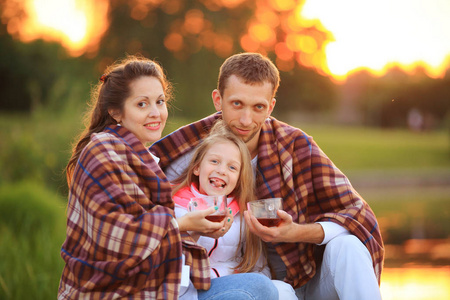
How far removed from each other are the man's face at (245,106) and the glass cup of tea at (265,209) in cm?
68

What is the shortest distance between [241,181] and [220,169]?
0.50 feet

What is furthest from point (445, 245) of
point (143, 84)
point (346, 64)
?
point (143, 84)

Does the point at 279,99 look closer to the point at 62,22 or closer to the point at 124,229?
the point at 62,22

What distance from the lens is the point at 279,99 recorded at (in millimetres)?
25250

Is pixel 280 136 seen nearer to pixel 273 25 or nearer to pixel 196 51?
pixel 196 51

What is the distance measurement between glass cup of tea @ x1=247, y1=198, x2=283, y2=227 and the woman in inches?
8.2

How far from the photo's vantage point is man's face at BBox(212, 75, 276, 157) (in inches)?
129

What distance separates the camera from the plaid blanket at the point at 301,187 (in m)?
3.06

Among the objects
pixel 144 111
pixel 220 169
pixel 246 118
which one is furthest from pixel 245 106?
pixel 144 111

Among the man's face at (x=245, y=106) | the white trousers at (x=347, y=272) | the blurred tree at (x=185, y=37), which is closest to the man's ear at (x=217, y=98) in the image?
the man's face at (x=245, y=106)

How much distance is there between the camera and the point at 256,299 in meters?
2.52

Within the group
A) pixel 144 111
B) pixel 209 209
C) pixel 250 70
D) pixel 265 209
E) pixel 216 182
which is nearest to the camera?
pixel 209 209

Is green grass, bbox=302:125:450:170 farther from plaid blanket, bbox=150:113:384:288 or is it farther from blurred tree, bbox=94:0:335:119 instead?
plaid blanket, bbox=150:113:384:288

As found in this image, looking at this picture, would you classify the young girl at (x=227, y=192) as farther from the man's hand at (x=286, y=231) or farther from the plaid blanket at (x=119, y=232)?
the plaid blanket at (x=119, y=232)
